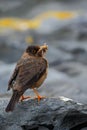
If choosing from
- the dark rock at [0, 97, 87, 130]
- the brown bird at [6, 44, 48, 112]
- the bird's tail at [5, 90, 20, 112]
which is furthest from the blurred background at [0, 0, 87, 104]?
the bird's tail at [5, 90, 20, 112]

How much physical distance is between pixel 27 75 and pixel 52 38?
34.9 feet

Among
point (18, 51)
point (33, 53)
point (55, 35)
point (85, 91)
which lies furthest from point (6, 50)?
point (33, 53)

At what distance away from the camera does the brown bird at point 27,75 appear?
10.6 m

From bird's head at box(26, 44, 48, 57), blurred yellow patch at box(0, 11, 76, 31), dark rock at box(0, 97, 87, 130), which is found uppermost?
blurred yellow patch at box(0, 11, 76, 31)

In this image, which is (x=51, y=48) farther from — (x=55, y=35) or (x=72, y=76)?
(x=72, y=76)

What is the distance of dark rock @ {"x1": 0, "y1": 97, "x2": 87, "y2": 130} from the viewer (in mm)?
10695

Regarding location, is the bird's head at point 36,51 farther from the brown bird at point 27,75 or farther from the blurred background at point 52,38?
the blurred background at point 52,38

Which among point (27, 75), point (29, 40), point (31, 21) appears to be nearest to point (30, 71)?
point (27, 75)

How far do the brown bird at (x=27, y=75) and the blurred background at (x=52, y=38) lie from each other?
339 cm

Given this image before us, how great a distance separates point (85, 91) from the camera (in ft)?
51.7

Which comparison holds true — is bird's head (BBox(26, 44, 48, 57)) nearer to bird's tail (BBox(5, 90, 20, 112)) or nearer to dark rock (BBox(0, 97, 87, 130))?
dark rock (BBox(0, 97, 87, 130))

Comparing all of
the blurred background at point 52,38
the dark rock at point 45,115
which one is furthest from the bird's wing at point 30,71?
the blurred background at point 52,38

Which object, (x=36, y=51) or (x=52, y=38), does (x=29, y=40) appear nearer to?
(x=52, y=38)

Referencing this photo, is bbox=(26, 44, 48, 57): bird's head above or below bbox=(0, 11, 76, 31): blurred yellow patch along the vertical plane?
below
